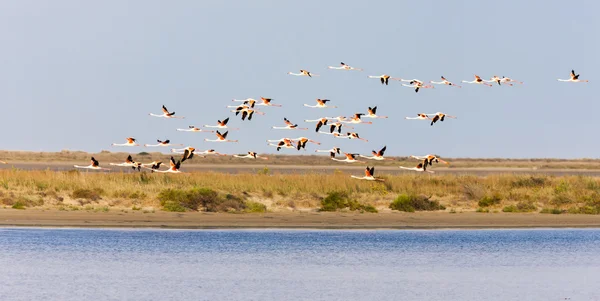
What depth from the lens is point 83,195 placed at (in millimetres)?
46938

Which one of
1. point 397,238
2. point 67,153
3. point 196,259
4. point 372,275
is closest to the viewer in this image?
point 372,275

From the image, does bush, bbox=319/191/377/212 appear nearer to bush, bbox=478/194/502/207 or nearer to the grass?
the grass

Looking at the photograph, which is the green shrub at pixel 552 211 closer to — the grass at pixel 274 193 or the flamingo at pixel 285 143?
the grass at pixel 274 193

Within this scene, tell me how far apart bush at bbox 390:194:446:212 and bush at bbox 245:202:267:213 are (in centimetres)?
553

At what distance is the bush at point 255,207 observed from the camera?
4716 cm

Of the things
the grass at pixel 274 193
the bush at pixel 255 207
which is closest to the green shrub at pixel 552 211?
the grass at pixel 274 193

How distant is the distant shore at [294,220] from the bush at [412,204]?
2.68 ft

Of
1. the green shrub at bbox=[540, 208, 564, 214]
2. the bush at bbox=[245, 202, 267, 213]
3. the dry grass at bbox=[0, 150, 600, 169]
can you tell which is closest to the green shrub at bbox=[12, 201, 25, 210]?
the bush at bbox=[245, 202, 267, 213]

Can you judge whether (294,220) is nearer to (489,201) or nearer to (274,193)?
(274,193)

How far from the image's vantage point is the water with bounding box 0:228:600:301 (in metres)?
29.4

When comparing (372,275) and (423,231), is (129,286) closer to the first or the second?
(372,275)

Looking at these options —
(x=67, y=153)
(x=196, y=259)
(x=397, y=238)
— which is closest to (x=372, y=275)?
(x=196, y=259)

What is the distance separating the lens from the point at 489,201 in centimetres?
5050

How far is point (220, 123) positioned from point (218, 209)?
4.30 metres
